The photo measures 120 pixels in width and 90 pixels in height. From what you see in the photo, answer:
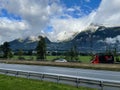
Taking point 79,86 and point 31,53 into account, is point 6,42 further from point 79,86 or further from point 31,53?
point 79,86

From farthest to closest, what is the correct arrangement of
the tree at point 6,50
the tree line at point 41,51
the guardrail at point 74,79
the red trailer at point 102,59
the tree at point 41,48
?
the tree at point 6,50 < the tree line at point 41,51 < the tree at point 41,48 < the red trailer at point 102,59 < the guardrail at point 74,79

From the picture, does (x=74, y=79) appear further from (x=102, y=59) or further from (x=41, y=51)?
(x=41, y=51)

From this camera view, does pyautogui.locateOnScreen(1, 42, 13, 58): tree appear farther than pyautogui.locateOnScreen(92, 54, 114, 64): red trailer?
Yes

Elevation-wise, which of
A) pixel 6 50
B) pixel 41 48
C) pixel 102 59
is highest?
pixel 6 50

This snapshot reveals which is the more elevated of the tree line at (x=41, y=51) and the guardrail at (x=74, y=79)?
the tree line at (x=41, y=51)

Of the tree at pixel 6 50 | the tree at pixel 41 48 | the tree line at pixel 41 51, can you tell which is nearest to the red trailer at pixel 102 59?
the tree line at pixel 41 51

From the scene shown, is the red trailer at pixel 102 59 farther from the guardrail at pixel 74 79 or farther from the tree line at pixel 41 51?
the tree line at pixel 41 51

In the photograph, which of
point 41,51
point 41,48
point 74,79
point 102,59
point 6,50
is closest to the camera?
point 74,79

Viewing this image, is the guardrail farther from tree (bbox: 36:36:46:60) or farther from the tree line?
the tree line

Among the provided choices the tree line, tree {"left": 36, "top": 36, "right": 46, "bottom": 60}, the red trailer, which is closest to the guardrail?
the red trailer

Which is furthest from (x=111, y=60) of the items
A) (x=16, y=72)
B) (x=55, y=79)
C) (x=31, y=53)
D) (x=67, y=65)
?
(x=31, y=53)

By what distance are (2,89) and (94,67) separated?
91.2ft

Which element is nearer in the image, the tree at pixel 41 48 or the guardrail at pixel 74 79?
the guardrail at pixel 74 79

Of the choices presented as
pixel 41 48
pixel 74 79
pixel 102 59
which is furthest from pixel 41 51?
pixel 74 79
